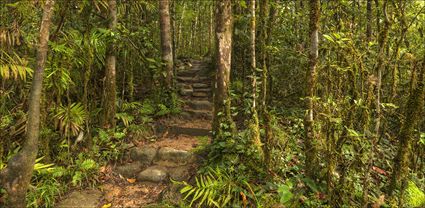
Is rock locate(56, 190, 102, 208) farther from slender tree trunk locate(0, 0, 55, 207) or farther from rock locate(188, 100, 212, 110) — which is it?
rock locate(188, 100, 212, 110)

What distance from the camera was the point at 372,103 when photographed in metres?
3.65

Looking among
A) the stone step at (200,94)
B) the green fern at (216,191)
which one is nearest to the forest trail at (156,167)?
the green fern at (216,191)

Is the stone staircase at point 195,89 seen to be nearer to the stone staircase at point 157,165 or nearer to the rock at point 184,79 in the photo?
the rock at point 184,79

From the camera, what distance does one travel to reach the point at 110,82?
6.25 metres

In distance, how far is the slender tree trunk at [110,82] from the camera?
6.20 meters

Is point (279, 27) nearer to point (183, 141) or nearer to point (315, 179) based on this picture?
point (183, 141)

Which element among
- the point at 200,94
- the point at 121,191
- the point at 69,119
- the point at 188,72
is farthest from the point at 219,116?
the point at 188,72

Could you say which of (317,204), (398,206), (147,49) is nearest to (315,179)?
(317,204)

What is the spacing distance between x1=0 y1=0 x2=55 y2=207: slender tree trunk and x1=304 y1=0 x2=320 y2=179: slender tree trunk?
3.27m

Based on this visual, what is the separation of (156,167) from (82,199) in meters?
1.37

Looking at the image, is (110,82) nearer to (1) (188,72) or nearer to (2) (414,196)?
(1) (188,72)

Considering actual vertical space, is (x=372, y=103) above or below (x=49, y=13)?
below

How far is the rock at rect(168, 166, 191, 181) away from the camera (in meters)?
5.21

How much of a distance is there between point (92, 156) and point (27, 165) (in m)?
1.89
